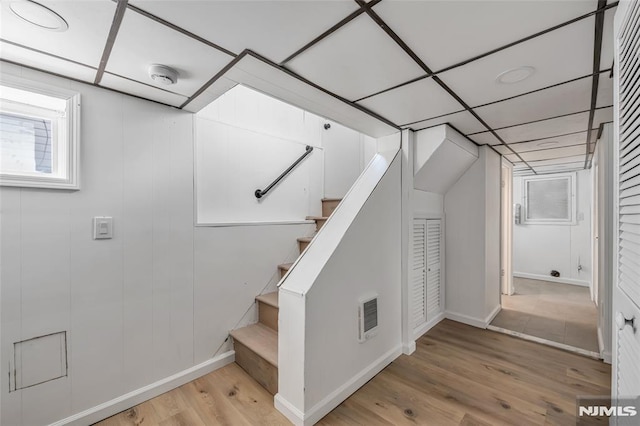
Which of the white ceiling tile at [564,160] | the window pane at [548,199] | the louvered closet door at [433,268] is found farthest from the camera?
the window pane at [548,199]

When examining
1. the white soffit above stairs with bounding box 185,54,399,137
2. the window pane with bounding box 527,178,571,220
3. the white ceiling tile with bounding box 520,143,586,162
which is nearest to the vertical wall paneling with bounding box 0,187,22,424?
the white soffit above stairs with bounding box 185,54,399,137

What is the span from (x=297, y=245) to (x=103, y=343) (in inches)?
64.1

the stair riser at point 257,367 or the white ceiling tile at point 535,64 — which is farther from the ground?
the white ceiling tile at point 535,64

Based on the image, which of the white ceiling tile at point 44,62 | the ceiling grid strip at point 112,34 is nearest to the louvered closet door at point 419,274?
the ceiling grid strip at point 112,34

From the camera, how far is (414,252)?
2686mm

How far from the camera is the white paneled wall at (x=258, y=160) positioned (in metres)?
2.18

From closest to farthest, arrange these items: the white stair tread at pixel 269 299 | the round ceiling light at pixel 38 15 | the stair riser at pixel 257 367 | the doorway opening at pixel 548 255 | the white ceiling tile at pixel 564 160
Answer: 1. the round ceiling light at pixel 38 15
2. the stair riser at pixel 257 367
3. the white stair tread at pixel 269 299
4. the doorway opening at pixel 548 255
5. the white ceiling tile at pixel 564 160

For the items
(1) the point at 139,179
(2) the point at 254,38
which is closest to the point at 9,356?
(1) the point at 139,179

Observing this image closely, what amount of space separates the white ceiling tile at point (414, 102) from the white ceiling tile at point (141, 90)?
1.26 m

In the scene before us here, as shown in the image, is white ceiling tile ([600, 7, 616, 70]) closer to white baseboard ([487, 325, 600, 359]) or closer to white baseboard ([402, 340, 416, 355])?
white baseboard ([402, 340, 416, 355])

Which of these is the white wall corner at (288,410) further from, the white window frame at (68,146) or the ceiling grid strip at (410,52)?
the ceiling grid strip at (410,52)

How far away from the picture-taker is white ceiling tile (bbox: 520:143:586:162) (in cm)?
313

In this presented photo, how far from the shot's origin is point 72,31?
114 centimetres

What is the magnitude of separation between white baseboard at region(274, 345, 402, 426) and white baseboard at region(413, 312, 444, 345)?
2.52 ft
